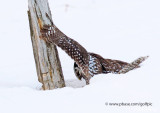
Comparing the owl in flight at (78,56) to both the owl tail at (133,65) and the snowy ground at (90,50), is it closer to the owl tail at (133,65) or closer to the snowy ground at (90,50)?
the owl tail at (133,65)

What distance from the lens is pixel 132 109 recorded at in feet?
6.71

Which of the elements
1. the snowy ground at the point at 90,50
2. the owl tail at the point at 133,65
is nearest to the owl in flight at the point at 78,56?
the owl tail at the point at 133,65

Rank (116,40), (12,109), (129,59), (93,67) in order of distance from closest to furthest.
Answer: (12,109), (93,67), (129,59), (116,40)

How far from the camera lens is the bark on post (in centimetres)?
261

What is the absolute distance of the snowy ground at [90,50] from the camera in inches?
86.0

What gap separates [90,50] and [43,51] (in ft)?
5.47

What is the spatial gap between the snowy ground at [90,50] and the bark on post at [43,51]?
0.14m

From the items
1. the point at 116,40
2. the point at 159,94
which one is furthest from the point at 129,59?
the point at 159,94

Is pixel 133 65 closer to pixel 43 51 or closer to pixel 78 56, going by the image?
pixel 78 56

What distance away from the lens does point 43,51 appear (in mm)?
2641

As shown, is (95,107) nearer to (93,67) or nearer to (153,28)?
(93,67)

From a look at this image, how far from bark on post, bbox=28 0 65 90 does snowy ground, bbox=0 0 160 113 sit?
0.14m

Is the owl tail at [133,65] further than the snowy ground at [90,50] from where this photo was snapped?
Yes

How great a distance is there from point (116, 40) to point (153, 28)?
1.74 ft
